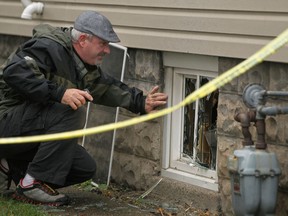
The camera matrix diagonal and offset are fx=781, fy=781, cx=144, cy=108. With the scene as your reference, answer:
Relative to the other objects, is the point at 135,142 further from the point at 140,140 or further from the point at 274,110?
the point at 274,110

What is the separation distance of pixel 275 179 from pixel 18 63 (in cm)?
204

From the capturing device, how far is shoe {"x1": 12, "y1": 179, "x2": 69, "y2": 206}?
5961mm

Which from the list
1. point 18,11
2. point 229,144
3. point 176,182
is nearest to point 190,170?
point 176,182

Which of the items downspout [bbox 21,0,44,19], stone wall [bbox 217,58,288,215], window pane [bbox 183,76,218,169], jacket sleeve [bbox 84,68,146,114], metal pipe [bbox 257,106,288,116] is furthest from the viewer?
downspout [bbox 21,0,44,19]

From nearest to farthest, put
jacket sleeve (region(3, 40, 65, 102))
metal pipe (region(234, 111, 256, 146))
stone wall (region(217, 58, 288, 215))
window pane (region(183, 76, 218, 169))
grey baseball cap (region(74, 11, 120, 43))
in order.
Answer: metal pipe (region(234, 111, 256, 146)) → stone wall (region(217, 58, 288, 215)) → jacket sleeve (region(3, 40, 65, 102)) → grey baseball cap (region(74, 11, 120, 43)) → window pane (region(183, 76, 218, 169))

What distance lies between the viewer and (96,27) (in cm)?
586

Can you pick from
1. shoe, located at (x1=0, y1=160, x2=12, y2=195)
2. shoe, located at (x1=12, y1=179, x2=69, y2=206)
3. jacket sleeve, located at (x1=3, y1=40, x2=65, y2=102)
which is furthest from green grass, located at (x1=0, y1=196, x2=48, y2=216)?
jacket sleeve, located at (x1=3, y1=40, x2=65, y2=102)

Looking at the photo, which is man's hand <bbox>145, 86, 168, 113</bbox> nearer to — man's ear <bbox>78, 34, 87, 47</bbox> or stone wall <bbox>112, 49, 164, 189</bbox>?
stone wall <bbox>112, 49, 164, 189</bbox>

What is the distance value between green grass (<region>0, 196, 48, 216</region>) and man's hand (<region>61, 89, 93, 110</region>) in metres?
0.82

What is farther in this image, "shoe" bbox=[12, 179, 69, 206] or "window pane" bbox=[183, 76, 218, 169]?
"window pane" bbox=[183, 76, 218, 169]

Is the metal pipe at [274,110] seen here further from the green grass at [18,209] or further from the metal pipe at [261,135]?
the green grass at [18,209]

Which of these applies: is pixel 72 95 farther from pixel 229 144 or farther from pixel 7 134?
pixel 229 144

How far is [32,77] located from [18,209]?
983 mm

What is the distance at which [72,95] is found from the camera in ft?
18.2
